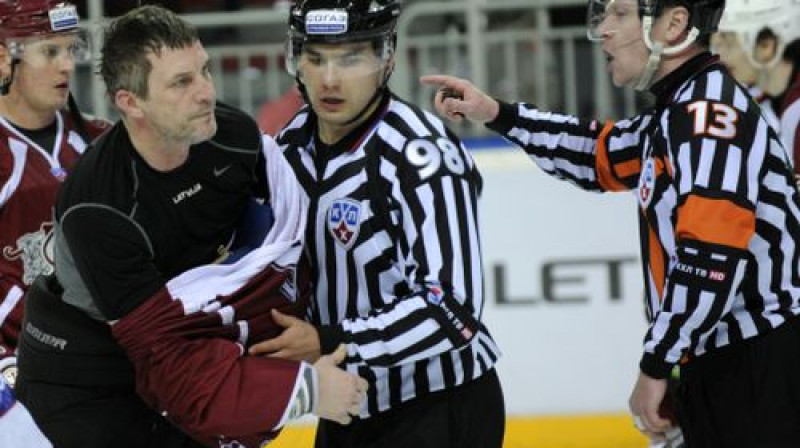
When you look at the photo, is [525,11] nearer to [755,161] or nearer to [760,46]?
[760,46]

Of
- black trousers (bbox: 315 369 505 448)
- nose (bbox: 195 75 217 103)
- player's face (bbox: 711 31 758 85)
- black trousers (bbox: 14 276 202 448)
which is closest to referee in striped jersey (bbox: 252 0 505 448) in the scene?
black trousers (bbox: 315 369 505 448)

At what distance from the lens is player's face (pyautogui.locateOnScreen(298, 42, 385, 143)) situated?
8.70 feet

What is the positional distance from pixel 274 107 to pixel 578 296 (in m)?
1.74

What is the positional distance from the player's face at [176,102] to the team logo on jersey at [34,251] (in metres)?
0.90

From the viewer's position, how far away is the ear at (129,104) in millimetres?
2495

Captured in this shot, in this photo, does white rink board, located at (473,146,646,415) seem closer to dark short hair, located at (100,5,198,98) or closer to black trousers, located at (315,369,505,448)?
black trousers, located at (315,369,505,448)

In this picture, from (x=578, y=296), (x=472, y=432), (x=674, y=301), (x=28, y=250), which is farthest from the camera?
(x=578, y=296)

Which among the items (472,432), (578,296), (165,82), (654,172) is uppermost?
(165,82)

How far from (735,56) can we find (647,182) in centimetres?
247

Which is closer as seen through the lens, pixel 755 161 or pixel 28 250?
pixel 755 161

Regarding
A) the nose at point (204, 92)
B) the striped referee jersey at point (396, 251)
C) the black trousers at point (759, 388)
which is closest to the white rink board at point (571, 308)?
the striped referee jersey at point (396, 251)

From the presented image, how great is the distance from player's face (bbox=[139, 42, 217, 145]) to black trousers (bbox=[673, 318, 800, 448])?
0.98 m

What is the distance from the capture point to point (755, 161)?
2486mm

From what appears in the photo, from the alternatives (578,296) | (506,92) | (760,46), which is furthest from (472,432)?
(506,92)
